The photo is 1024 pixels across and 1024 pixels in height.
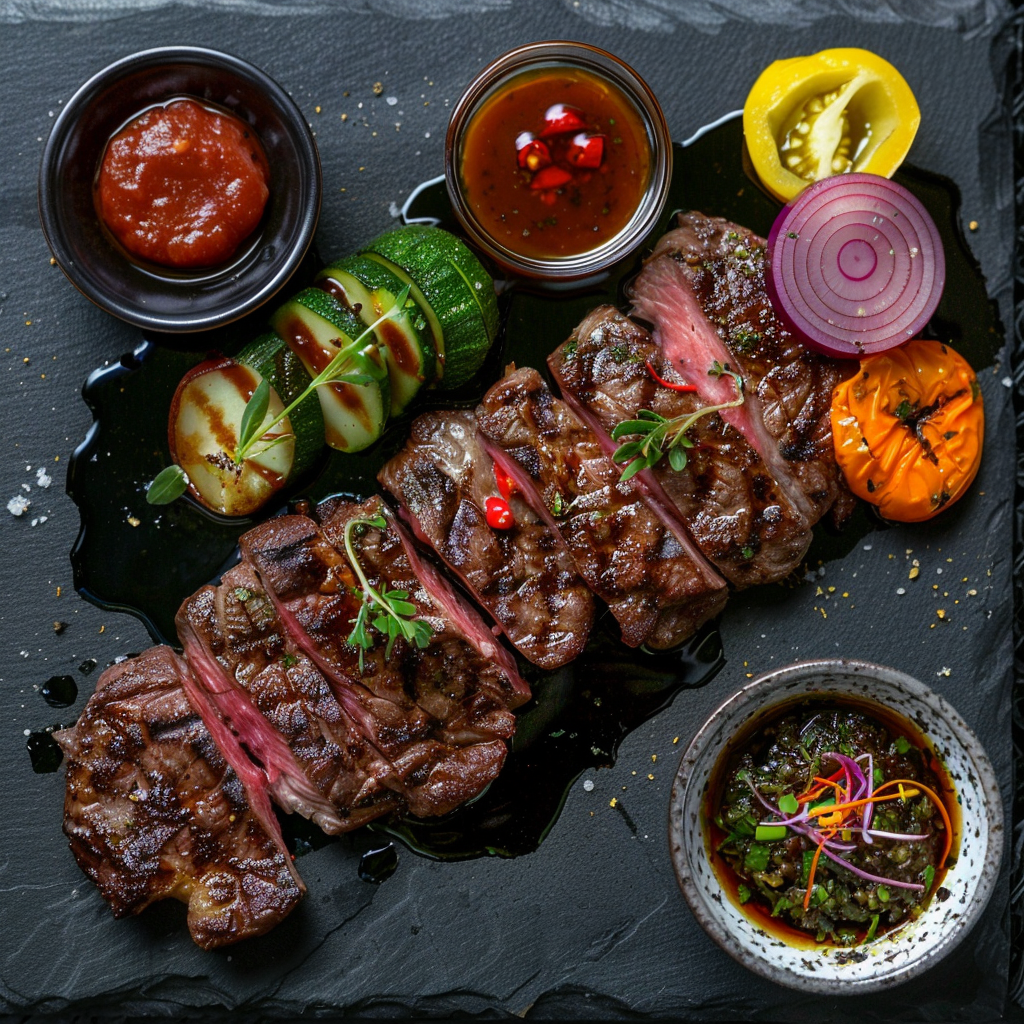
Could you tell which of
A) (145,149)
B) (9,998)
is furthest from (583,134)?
(9,998)

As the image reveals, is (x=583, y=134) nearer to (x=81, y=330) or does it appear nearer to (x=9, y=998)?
(x=81, y=330)

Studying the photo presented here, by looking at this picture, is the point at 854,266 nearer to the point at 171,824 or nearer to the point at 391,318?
the point at 391,318

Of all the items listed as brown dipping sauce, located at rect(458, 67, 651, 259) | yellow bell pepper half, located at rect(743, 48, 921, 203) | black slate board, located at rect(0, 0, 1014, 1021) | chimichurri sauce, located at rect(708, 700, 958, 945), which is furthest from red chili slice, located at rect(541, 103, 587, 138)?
chimichurri sauce, located at rect(708, 700, 958, 945)

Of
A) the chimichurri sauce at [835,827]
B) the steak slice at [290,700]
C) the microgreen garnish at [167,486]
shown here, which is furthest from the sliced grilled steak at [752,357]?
the microgreen garnish at [167,486]

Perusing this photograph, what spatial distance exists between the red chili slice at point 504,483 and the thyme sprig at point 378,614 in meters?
0.50

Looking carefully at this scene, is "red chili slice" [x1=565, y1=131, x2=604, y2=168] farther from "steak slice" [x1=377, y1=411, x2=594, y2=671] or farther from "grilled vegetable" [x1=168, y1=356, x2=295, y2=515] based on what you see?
"grilled vegetable" [x1=168, y1=356, x2=295, y2=515]

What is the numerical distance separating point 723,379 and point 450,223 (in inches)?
56.5

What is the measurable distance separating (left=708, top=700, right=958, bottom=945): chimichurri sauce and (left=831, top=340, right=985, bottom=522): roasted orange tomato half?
3.13 ft

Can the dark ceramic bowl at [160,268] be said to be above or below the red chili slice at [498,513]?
above

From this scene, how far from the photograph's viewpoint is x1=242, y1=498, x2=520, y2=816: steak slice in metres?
3.76

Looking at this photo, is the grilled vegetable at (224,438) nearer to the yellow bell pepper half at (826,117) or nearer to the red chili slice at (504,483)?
the red chili slice at (504,483)

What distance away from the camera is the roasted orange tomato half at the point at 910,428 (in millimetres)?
3855

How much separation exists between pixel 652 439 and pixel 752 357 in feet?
2.20

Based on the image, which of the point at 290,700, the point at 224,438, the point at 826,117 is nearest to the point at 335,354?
the point at 224,438
